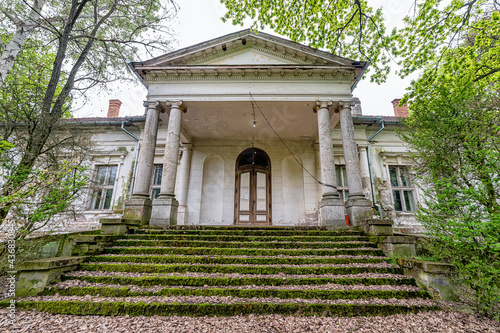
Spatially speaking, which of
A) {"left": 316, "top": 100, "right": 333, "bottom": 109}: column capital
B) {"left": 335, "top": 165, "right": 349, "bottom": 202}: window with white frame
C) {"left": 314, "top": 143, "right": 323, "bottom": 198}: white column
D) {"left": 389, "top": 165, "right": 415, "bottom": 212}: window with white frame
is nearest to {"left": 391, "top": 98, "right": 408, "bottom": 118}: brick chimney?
{"left": 389, "top": 165, "right": 415, "bottom": 212}: window with white frame

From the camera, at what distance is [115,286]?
3379mm

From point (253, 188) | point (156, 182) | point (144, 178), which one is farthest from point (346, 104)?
point (156, 182)

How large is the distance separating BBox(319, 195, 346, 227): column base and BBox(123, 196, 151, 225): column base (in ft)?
17.6

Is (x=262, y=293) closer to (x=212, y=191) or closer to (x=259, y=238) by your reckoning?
(x=259, y=238)

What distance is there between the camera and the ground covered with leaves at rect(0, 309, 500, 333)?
2461mm

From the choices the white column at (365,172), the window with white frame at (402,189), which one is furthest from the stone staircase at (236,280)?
the window with white frame at (402,189)

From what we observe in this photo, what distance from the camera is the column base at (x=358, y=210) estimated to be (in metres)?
6.07

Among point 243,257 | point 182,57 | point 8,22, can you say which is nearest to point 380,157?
point 243,257

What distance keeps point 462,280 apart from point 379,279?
1050 mm

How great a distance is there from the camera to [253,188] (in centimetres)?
1018

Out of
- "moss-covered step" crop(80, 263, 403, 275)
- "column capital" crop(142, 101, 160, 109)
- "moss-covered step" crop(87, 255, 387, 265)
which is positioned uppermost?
"column capital" crop(142, 101, 160, 109)

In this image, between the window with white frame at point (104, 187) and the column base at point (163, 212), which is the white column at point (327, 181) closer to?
the column base at point (163, 212)

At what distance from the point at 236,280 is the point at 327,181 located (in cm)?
440

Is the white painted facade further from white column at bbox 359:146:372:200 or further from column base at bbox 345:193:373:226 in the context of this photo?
column base at bbox 345:193:373:226
